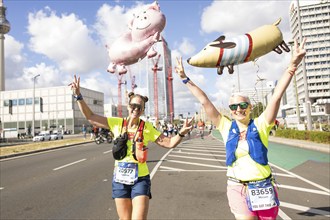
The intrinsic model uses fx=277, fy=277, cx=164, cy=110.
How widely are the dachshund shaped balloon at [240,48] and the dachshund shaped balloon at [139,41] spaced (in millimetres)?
1251

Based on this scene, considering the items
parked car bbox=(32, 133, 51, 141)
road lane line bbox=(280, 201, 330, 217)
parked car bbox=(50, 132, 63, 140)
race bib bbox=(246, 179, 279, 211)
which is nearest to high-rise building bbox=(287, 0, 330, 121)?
parked car bbox=(50, 132, 63, 140)

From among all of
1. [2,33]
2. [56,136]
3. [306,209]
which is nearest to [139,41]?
[306,209]

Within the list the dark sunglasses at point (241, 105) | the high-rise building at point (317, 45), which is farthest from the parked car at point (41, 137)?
the high-rise building at point (317, 45)

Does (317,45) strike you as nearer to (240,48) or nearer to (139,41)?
(139,41)

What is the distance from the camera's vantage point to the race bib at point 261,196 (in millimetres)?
2660

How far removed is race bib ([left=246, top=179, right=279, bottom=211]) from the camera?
2660 mm

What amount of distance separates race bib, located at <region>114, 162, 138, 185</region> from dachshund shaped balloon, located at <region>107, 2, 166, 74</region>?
182 centimetres

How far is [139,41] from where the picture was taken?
445cm

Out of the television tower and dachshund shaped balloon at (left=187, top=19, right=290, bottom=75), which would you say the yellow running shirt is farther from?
the television tower

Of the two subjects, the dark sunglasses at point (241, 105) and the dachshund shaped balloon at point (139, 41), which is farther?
the dachshund shaped balloon at point (139, 41)

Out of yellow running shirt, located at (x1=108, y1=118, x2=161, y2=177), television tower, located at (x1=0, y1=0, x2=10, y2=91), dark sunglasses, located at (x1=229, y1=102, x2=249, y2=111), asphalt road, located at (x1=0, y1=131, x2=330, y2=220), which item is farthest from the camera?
television tower, located at (x1=0, y1=0, x2=10, y2=91)

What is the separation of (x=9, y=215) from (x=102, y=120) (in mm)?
3194

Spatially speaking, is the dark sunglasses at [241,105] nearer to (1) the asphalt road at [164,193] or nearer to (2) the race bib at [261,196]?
(2) the race bib at [261,196]

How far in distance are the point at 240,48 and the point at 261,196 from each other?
5.42 feet
